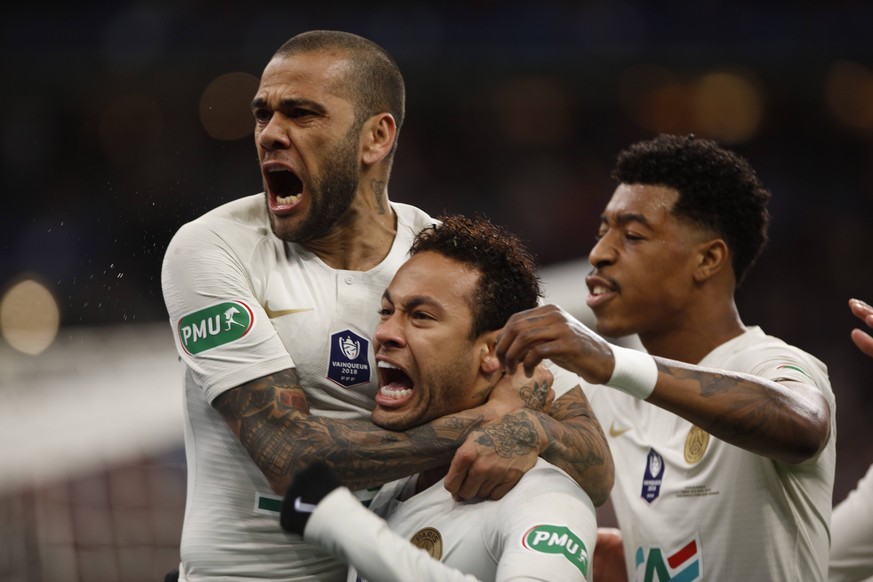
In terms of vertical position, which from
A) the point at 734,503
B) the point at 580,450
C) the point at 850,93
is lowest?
the point at 734,503

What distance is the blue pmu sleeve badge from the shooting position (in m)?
4.17

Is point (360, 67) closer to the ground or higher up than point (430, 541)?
higher up

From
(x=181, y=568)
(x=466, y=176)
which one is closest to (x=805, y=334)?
(x=466, y=176)

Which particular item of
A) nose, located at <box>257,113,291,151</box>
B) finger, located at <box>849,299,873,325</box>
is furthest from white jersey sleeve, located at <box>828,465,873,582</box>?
nose, located at <box>257,113,291,151</box>

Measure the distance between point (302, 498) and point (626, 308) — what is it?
209 cm

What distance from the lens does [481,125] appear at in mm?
13227

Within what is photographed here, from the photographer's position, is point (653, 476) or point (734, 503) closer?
point (734, 503)

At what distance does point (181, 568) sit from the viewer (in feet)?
11.3

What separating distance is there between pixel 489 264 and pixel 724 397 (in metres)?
0.84

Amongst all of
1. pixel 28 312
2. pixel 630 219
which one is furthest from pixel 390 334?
pixel 28 312

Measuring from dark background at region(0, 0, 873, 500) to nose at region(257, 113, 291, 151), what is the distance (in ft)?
23.1

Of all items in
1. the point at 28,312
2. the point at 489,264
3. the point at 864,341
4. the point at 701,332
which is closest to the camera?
the point at 489,264

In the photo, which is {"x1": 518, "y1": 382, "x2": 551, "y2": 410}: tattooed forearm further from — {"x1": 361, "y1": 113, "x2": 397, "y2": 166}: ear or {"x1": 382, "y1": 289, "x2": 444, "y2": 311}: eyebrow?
{"x1": 361, "y1": 113, "x2": 397, "y2": 166}: ear

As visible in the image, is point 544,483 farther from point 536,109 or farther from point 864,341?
point 536,109
